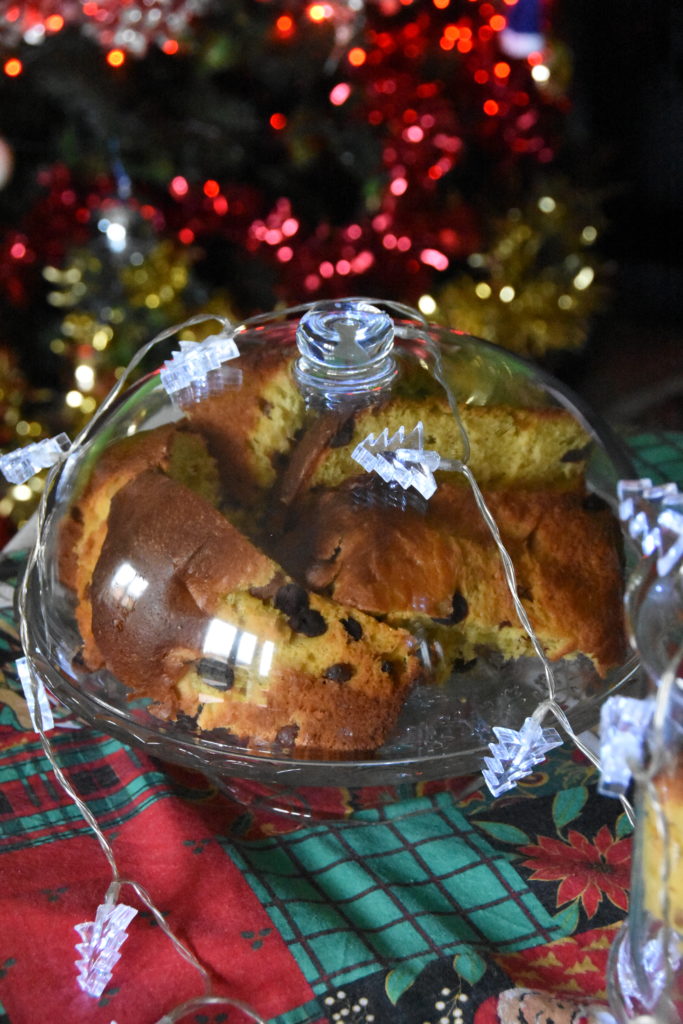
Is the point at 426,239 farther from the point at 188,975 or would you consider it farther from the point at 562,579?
the point at 188,975

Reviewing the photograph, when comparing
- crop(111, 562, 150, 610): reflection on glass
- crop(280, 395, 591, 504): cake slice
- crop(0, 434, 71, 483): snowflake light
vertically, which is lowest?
crop(111, 562, 150, 610): reflection on glass

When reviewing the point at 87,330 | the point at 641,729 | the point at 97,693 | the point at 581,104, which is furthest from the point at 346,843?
the point at 581,104

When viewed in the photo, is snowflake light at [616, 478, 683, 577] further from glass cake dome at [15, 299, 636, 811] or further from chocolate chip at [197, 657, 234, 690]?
chocolate chip at [197, 657, 234, 690]

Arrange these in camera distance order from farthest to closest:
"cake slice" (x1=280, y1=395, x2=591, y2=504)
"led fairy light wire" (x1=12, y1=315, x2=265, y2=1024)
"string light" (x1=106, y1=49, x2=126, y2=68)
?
"string light" (x1=106, y1=49, x2=126, y2=68) < "cake slice" (x1=280, y1=395, x2=591, y2=504) < "led fairy light wire" (x1=12, y1=315, x2=265, y2=1024)

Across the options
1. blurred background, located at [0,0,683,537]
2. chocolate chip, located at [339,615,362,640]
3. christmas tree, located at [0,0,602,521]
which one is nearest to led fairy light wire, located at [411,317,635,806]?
chocolate chip, located at [339,615,362,640]

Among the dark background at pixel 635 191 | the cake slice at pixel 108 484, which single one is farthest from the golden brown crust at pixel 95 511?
the dark background at pixel 635 191

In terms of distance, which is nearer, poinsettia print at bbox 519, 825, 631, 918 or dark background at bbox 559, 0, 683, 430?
poinsettia print at bbox 519, 825, 631, 918

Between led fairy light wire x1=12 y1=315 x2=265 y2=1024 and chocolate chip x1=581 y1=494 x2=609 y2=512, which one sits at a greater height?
chocolate chip x1=581 y1=494 x2=609 y2=512

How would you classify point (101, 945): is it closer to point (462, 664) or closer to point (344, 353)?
point (462, 664)
